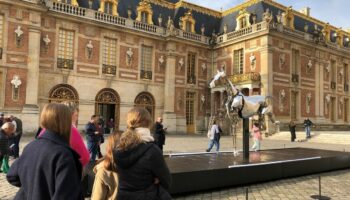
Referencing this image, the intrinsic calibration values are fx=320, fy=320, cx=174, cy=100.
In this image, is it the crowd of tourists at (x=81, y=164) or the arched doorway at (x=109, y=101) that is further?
the arched doorway at (x=109, y=101)

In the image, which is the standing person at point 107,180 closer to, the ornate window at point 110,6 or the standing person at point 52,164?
the standing person at point 52,164

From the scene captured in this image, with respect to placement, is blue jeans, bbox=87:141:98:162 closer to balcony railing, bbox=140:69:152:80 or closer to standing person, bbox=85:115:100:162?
standing person, bbox=85:115:100:162

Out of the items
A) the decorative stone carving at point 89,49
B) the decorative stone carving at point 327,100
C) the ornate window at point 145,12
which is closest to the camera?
the decorative stone carving at point 89,49

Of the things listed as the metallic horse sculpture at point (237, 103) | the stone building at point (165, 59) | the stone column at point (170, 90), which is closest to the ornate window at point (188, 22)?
the stone building at point (165, 59)

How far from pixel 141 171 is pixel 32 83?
738 inches

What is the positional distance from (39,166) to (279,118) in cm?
2428

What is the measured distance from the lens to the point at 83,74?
71.8 feet

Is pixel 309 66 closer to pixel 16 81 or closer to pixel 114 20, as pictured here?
pixel 114 20

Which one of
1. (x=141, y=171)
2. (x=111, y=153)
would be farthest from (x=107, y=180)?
(x=141, y=171)

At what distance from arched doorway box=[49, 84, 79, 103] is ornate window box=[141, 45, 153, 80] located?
5.48 meters

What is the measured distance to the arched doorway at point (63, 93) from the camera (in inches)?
818

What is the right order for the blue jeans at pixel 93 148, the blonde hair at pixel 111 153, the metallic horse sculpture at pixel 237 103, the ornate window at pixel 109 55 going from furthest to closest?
the ornate window at pixel 109 55
the blue jeans at pixel 93 148
the metallic horse sculpture at pixel 237 103
the blonde hair at pixel 111 153

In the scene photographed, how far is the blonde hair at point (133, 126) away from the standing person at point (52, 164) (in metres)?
0.57

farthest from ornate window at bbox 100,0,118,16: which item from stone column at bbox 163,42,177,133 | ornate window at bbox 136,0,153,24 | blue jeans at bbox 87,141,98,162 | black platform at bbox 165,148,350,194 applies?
black platform at bbox 165,148,350,194
